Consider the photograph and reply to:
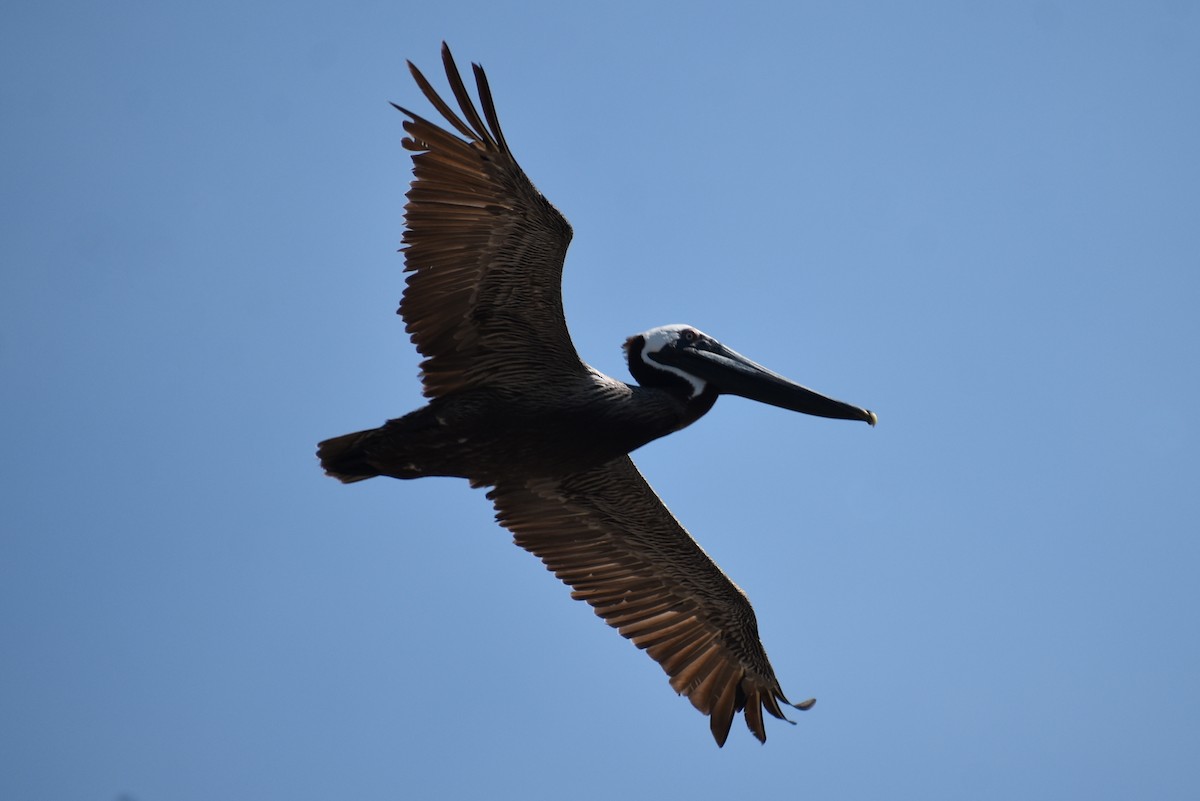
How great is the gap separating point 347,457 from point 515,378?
127cm

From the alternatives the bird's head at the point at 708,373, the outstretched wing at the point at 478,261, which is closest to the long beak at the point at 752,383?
the bird's head at the point at 708,373

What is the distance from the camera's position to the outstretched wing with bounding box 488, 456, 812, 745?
11.5 metres

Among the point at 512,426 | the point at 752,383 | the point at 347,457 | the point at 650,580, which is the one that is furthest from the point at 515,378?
the point at 650,580

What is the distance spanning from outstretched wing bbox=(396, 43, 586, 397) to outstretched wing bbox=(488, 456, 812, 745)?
4.44ft

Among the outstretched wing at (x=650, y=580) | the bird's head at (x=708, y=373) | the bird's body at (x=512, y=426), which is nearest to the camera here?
the bird's body at (x=512, y=426)

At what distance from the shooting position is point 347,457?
408 inches

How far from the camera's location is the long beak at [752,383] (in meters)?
10.7

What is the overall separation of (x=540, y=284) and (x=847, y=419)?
2479 millimetres

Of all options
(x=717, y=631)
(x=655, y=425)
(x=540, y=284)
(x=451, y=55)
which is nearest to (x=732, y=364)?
(x=655, y=425)

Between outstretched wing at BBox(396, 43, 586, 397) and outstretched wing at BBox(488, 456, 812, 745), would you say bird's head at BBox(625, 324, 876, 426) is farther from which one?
outstretched wing at BBox(488, 456, 812, 745)

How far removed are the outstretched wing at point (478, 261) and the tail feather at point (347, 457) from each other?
1.99 ft

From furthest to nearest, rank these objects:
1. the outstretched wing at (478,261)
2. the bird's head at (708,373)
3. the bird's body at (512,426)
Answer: the bird's head at (708,373) < the bird's body at (512,426) < the outstretched wing at (478,261)

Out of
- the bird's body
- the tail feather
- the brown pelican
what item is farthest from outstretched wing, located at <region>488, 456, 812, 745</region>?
the tail feather

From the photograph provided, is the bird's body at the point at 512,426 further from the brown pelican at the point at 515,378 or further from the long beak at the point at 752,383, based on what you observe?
the long beak at the point at 752,383
